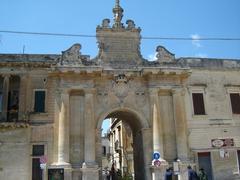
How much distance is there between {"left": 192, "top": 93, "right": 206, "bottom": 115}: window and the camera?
23014mm

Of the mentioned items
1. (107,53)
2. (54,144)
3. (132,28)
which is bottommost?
(54,144)

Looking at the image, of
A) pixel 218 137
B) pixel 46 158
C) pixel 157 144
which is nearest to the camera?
pixel 46 158

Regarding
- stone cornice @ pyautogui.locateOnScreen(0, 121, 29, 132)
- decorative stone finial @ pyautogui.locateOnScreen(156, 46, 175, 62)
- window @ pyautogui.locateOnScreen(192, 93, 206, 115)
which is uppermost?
decorative stone finial @ pyautogui.locateOnScreen(156, 46, 175, 62)

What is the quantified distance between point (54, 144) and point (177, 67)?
9941mm

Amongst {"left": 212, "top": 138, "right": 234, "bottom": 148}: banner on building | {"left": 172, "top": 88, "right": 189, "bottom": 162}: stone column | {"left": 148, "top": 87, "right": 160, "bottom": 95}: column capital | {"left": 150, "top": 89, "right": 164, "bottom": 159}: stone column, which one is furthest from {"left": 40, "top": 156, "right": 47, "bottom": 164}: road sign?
{"left": 212, "top": 138, "right": 234, "bottom": 148}: banner on building

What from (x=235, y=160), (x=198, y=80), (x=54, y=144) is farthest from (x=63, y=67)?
(x=235, y=160)

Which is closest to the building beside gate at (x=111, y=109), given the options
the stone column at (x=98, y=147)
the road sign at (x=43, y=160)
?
the stone column at (x=98, y=147)

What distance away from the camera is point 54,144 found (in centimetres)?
2050

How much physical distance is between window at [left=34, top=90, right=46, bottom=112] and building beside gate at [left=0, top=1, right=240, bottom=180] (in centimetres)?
7

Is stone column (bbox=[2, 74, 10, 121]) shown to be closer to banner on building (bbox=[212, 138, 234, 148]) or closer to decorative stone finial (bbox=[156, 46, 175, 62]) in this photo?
decorative stone finial (bbox=[156, 46, 175, 62])

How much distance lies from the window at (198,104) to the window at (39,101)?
10674 mm

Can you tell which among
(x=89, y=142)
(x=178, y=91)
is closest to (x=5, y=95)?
(x=89, y=142)

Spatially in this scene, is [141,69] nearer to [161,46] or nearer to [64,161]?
[161,46]

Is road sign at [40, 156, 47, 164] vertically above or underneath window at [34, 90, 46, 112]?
underneath
